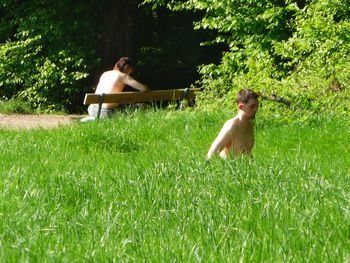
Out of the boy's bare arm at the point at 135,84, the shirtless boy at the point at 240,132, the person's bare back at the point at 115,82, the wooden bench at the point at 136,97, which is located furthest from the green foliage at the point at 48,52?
the shirtless boy at the point at 240,132

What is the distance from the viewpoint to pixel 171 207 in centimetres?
531

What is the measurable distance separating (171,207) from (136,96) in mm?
8687

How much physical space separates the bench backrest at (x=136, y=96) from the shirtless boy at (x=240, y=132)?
5434 millimetres

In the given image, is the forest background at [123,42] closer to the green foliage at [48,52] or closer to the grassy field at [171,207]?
the green foliage at [48,52]

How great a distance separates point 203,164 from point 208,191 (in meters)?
1.24

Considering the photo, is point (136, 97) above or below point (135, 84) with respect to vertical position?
below

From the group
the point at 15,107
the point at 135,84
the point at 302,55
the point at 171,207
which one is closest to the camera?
the point at 171,207

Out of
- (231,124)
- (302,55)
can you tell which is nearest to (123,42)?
(302,55)

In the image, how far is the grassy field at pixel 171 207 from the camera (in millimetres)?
3936

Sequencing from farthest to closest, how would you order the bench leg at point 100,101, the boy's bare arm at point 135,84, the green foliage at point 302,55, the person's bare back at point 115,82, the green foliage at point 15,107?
1. the green foliage at point 15,107
2. the person's bare back at point 115,82
3. the boy's bare arm at point 135,84
4. the bench leg at point 100,101
5. the green foliage at point 302,55

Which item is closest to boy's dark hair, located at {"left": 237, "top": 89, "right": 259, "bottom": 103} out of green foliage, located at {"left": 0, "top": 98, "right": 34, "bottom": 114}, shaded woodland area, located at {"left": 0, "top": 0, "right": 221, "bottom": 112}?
shaded woodland area, located at {"left": 0, "top": 0, "right": 221, "bottom": 112}

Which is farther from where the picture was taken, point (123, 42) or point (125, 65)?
point (123, 42)

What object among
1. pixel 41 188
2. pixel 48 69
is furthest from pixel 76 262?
pixel 48 69

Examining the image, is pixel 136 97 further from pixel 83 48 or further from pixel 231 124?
pixel 83 48
